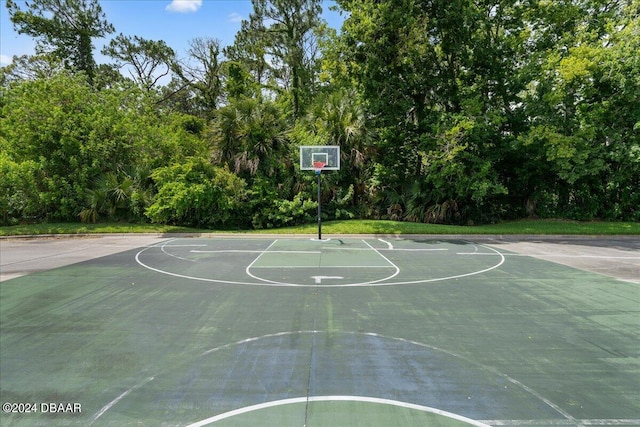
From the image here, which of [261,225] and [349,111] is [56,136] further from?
[349,111]

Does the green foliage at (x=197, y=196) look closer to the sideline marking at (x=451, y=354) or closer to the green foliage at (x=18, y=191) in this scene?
the green foliage at (x=18, y=191)

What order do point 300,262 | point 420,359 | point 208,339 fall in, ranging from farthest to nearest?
point 300,262, point 208,339, point 420,359

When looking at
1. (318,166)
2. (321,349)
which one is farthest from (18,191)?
(321,349)

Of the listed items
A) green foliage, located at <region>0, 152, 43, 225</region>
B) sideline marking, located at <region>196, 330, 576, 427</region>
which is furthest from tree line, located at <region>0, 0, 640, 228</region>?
sideline marking, located at <region>196, 330, 576, 427</region>

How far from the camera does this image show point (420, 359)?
149 inches

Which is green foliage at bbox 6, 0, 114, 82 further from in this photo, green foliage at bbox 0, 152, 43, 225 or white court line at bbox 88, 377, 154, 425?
white court line at bbox 88, 377, 154, 425

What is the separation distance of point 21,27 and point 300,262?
3034 cm

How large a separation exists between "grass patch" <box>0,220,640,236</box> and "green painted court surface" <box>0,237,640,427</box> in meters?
7.04

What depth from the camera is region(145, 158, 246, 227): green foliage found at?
14.4 metres

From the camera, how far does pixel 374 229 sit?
14.8 metres

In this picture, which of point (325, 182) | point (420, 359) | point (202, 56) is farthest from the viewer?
point (202, 56)

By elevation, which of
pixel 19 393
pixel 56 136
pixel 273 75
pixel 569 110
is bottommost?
pixel 19 393

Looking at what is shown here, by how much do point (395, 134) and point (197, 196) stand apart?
982 centimetres

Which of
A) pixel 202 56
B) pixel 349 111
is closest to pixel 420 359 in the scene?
pixel 349 111
